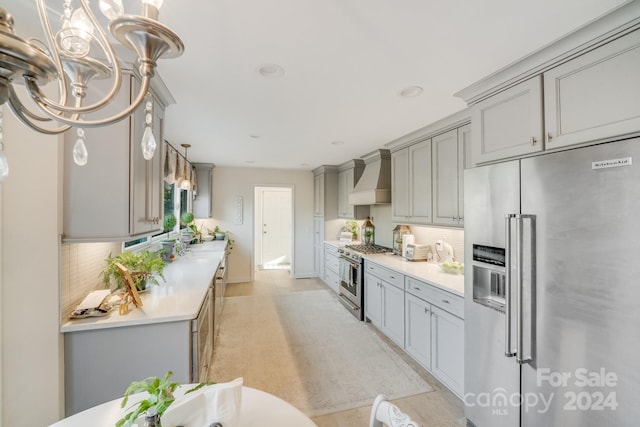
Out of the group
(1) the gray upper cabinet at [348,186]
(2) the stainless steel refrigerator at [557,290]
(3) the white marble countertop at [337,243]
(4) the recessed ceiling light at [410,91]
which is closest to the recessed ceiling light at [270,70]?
(4) the recessed ceiling light at [410,91]

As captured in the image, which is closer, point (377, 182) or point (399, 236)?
point (399, 236)

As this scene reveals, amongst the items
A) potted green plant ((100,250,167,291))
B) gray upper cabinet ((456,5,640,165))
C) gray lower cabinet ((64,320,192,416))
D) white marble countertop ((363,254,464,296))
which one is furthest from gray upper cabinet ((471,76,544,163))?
potted green plant ((100,250,167,291))

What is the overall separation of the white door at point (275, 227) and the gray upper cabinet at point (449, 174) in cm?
504

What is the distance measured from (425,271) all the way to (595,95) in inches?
74.4

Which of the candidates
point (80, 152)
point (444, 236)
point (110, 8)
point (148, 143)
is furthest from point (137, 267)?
point (444, 236)

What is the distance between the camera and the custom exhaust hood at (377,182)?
393cm

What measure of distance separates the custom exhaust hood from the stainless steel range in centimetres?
77

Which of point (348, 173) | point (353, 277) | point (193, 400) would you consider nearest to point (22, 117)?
point (193, 400)

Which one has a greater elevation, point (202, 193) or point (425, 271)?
point (202, 193)

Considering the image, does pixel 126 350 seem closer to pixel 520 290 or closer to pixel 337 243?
pixel 520 290

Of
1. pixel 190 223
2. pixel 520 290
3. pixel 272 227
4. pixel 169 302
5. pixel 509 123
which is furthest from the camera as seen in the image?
pixel 272 227

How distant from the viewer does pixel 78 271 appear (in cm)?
176

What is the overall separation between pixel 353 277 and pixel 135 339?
279 centimetres

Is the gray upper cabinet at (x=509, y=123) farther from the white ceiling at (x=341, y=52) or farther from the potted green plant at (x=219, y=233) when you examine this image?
the potted green plant at (x=219, y=233)
